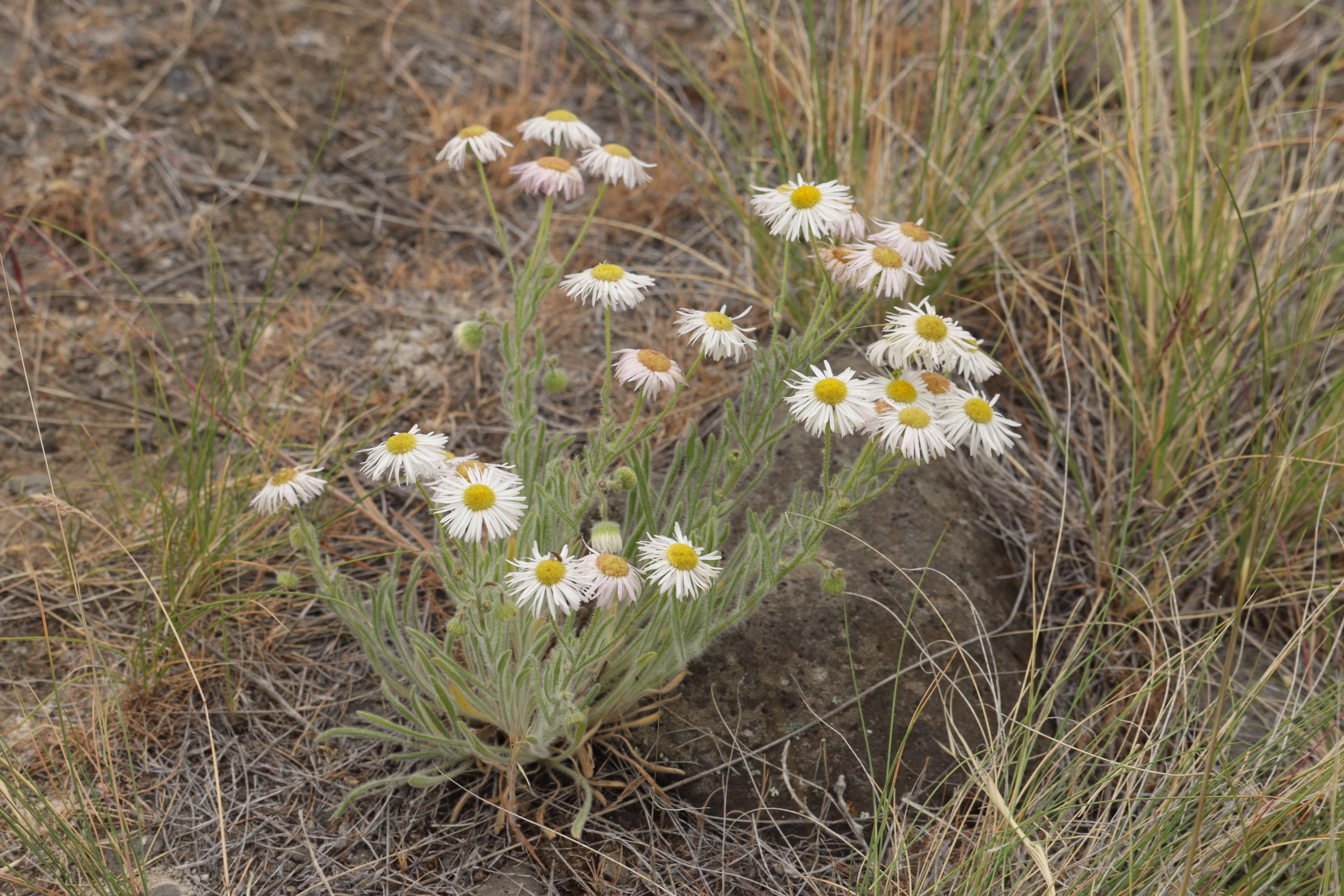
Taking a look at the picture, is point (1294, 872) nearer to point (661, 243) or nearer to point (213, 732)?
point (213, 732)

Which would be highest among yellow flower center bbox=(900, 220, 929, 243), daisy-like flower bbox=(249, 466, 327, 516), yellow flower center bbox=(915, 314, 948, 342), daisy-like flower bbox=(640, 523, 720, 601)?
yellow flower center bbox=(900, 220, 929, 243)

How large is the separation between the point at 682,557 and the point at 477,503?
0.34m

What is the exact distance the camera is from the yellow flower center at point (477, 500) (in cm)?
160

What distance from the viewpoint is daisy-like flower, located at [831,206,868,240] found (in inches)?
71.2

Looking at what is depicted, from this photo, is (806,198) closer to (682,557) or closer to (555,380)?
(555,380)

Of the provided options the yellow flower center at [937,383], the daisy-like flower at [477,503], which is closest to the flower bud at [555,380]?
the daisy-like flower at [477,503]

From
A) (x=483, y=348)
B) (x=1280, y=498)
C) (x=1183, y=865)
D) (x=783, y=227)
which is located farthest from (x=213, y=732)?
(x=1280, y=498)

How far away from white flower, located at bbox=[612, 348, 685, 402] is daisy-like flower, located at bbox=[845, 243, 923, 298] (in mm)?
370

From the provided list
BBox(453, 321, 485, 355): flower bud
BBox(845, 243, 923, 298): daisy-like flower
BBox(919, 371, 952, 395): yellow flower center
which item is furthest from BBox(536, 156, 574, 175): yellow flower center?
BBox(919, 371, 952, 395): yellow flower center

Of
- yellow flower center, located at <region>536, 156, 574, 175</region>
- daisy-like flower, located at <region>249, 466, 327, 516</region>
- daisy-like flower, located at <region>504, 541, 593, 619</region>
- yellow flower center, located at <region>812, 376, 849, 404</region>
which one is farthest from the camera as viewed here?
yellow flower center, located at <region>536, 156, 574, 175</region>

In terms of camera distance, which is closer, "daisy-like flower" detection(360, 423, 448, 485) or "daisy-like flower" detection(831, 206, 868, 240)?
"daisy-like flower" detection(360, 423, 448, 485)

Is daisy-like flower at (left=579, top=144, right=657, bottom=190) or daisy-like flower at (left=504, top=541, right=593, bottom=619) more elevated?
daisy-like flower at (left=579, top=144, right=657, bottom=190)

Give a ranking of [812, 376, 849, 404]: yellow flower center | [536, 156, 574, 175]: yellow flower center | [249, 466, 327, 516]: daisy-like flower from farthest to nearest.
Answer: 1. [536, 156, 574, 175]: yellow flower center
2. [249, 466, 327, 516]: daisy-like flower
3. [812, 376, 849, 404]: yellow flower center

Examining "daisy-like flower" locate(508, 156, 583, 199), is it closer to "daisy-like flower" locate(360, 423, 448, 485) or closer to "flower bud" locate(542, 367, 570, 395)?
"flower bud" locate(542, 367, 570, 395)
